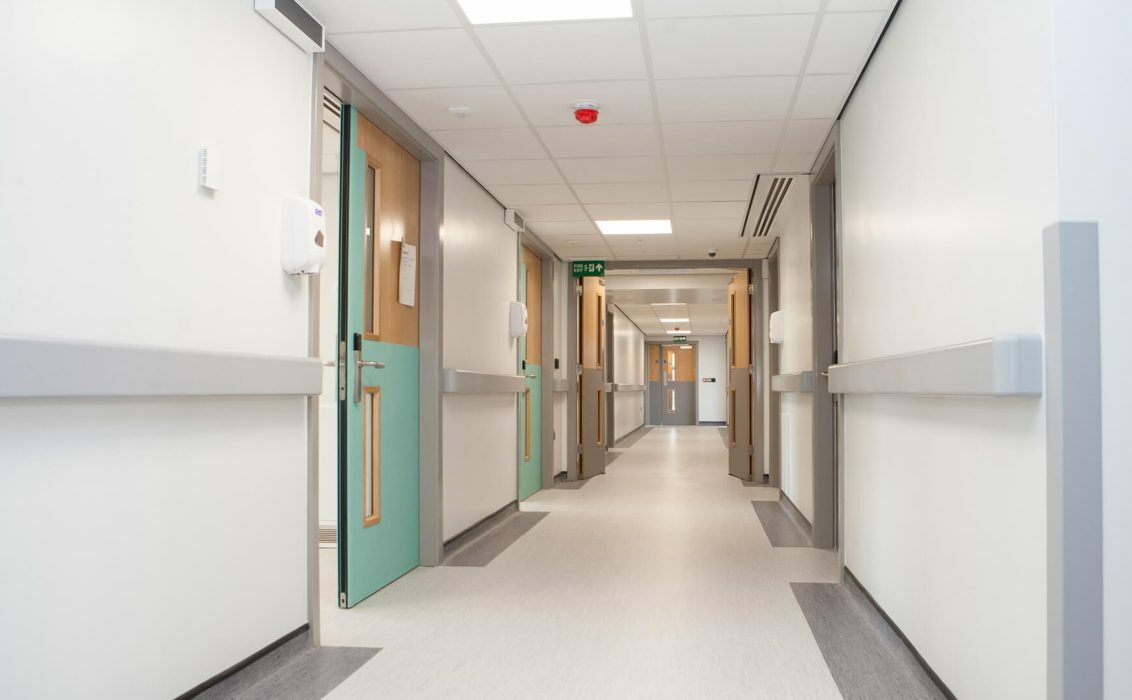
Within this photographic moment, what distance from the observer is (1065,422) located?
5.98 feet

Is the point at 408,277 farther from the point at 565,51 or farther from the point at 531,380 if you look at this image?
the point at 531,380

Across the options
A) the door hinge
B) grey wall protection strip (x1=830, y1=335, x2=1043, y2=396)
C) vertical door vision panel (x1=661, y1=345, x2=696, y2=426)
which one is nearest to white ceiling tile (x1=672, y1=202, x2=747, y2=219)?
the door hinge

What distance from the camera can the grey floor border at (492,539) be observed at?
5.22m

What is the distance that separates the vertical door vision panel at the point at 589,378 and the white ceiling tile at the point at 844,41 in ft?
19.0

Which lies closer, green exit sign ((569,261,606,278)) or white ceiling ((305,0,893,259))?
white ceiling ((305,0,893,259))

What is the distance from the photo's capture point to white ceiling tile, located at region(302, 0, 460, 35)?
3303 mm

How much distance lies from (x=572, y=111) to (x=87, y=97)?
2721 mm

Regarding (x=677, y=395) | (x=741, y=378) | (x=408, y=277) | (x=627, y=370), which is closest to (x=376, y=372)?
(x=408, y=277)

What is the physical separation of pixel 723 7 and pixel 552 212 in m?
3.94

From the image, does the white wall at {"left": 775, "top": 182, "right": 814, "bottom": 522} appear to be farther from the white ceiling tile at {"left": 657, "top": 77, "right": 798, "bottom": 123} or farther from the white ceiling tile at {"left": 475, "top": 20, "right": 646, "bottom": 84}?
the white ceiling tile at {"left": 475, "top": 20, "right": 646, "bottom": 84}

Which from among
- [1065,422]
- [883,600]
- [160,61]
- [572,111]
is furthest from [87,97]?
[883,600]

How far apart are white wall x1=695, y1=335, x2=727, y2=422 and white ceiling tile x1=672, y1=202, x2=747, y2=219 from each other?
1789cm

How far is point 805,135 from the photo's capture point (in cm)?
502

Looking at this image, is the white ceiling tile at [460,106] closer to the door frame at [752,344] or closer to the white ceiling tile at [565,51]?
the white ceiling tile at [565,51]
